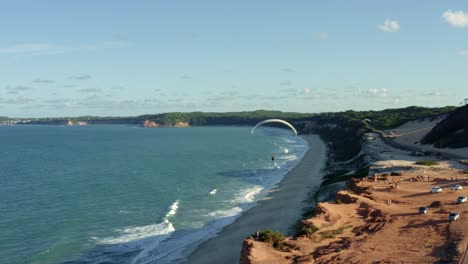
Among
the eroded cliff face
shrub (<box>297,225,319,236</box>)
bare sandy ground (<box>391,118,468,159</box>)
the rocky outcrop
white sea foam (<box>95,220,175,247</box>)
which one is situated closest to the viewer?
the eroded cliff face

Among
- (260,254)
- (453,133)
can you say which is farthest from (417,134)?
(260,254)

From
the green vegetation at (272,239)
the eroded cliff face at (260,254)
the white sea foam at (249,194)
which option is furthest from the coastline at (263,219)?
the eroded cliff face at (260,254)

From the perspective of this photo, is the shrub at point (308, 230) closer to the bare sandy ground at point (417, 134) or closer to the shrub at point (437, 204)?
the shrub at point (437, 204)

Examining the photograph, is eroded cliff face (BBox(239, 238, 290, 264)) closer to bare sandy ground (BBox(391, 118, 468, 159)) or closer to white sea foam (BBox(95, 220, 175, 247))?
white sea foam (BBox(95, 220, 175, 247))

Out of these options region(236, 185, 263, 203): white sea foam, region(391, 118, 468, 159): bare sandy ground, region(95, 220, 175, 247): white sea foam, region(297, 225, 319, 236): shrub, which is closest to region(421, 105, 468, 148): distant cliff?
region(391, 118, 468, 159): bare sandy ground

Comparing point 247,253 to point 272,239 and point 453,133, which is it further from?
point 453,133

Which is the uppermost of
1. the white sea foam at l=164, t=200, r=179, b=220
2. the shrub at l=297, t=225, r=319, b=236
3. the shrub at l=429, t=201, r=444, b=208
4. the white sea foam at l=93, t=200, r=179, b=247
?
the shrub at l=429, t=201, r=444, b=208
